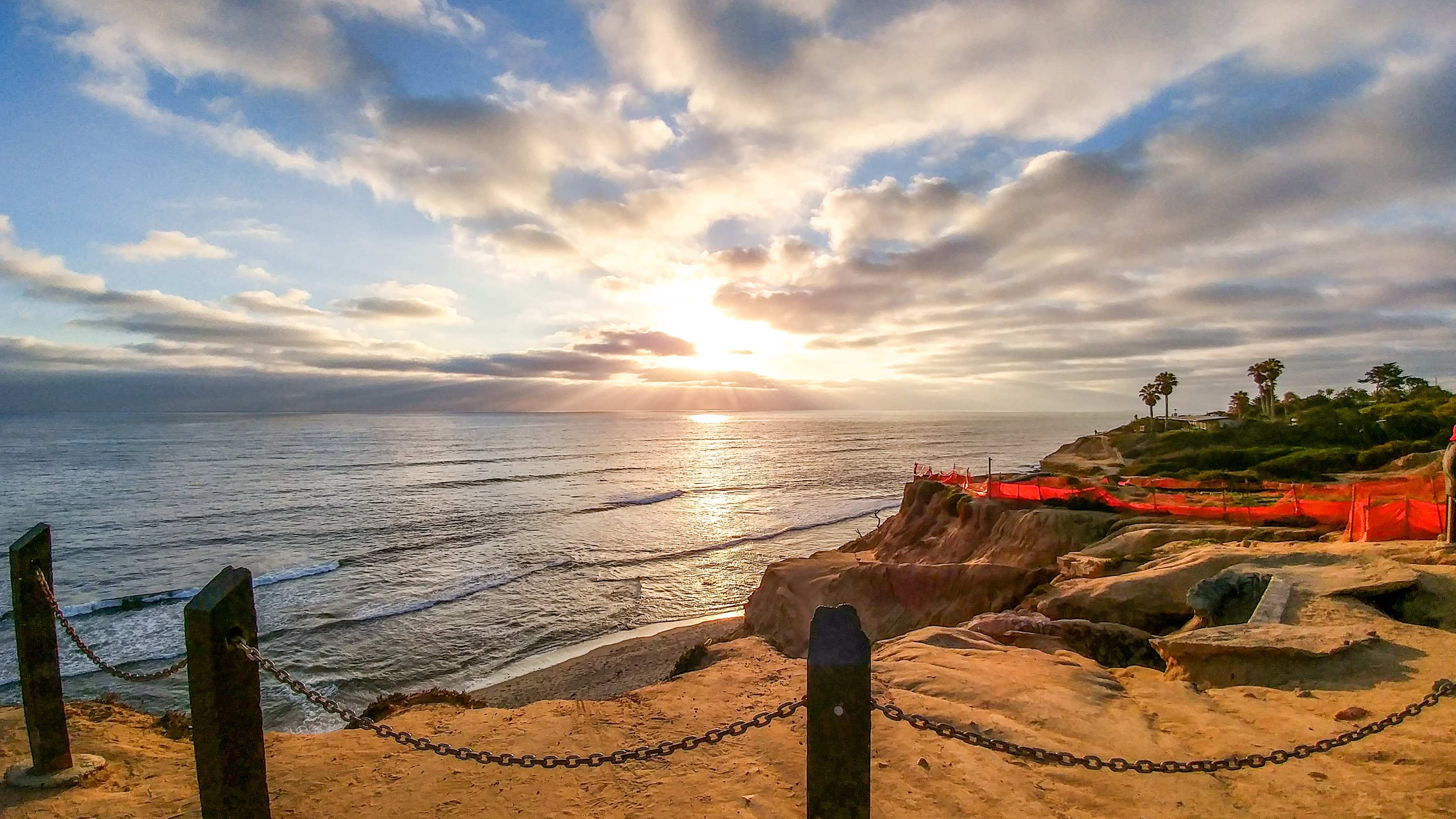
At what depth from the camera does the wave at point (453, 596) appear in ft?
59.1

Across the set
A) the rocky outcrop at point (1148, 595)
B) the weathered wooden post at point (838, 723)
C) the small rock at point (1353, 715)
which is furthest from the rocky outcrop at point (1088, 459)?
the weathered wooden post at point (838, 723)

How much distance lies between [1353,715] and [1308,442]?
47399mm

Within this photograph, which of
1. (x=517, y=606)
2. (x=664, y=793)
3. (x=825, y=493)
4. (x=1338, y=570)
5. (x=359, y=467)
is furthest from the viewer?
(x=359, y=467)

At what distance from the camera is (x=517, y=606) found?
19.7 metres

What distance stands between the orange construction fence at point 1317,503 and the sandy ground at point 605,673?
11018mm

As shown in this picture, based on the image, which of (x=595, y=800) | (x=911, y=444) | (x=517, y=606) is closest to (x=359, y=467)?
(x=517, y=606)

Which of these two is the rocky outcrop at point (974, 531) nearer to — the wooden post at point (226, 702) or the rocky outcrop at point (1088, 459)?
the wooden post at point (226, 702)

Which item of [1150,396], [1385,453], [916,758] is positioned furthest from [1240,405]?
[916,758]

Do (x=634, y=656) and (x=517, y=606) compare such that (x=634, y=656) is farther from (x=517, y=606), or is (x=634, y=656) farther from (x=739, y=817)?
(x=739, y=817)

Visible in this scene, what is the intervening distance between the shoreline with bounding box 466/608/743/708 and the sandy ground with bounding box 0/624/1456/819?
5.92 m

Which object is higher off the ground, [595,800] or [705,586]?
[595,800]

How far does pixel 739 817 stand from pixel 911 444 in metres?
104

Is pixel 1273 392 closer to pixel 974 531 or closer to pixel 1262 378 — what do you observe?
pixel 1262 378

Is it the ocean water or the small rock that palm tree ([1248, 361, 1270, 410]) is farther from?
the small rock
